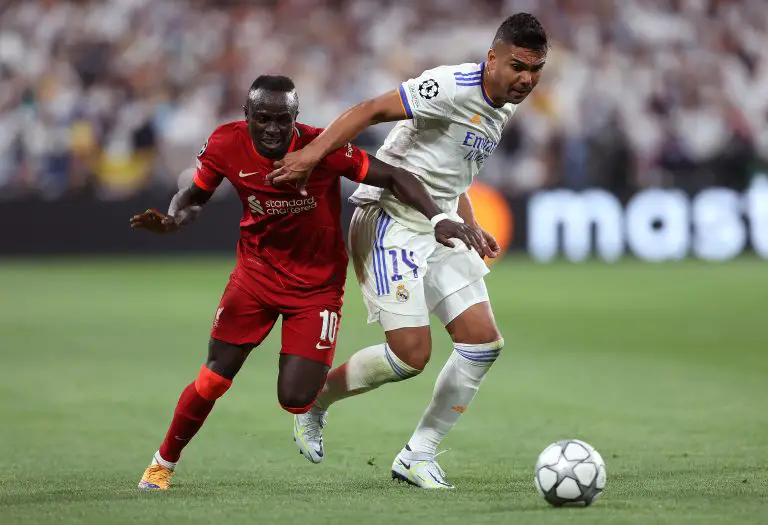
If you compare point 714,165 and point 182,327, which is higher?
point 714,165

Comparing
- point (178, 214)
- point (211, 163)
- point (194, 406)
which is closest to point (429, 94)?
point (211, 163)

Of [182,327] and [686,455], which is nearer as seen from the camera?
[686,455]

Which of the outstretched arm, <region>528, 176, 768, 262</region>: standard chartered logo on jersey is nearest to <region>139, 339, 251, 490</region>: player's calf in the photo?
the outstretched arm

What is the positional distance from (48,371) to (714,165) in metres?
12.3

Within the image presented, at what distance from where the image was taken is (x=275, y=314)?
21.6ft

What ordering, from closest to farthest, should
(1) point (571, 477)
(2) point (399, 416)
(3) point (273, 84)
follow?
(1) point (571, 477)
(3) point (273, 84)
(2) point (399, 416)

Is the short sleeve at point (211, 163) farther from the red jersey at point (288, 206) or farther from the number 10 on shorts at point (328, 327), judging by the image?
the number 10 on shorts at point (328, 327)

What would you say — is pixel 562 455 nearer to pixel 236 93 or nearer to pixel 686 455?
pixel 686 455

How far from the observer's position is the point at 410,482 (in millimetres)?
6383

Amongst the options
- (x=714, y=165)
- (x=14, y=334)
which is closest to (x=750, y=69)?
(x=714, y=165)

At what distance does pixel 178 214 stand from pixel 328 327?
93 centimetres

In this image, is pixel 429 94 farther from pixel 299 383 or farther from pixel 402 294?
pixel 299 383

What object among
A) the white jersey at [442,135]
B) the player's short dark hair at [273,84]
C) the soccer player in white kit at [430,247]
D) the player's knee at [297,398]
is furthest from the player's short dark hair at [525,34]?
the player's knee at [297,398]

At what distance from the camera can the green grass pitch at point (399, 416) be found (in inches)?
222
